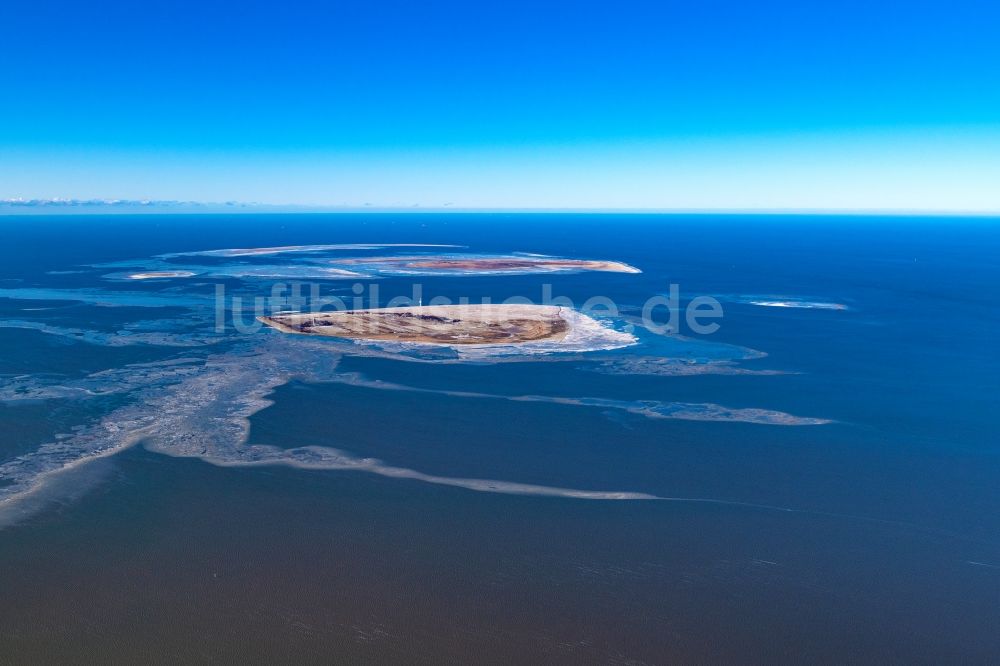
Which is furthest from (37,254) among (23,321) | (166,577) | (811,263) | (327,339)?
(811,263)

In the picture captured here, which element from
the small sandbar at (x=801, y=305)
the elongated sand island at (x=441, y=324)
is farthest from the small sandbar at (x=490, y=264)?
the elongated sand island at (x=441, y=324)

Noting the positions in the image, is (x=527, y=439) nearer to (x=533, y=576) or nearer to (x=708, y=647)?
(x=533, y=576)

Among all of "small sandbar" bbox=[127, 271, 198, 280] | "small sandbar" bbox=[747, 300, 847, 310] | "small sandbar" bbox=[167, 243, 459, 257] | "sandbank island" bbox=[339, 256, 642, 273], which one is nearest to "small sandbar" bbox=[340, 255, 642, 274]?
"sandbank island" bbox=[339, 256, 642, 273]

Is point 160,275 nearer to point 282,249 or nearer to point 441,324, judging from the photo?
point 282,249

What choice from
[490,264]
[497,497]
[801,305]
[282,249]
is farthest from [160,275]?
[497,497]

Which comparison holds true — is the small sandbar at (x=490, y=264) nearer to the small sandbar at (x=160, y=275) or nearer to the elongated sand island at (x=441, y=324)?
the small sandbar at (x=160, y=275)

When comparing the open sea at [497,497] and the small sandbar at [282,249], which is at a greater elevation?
the small sandbar at [282,249]

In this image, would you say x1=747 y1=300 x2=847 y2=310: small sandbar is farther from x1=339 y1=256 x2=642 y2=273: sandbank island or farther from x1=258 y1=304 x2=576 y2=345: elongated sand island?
x1=339 y1=256 x2=642 y2=273: sandbank island
